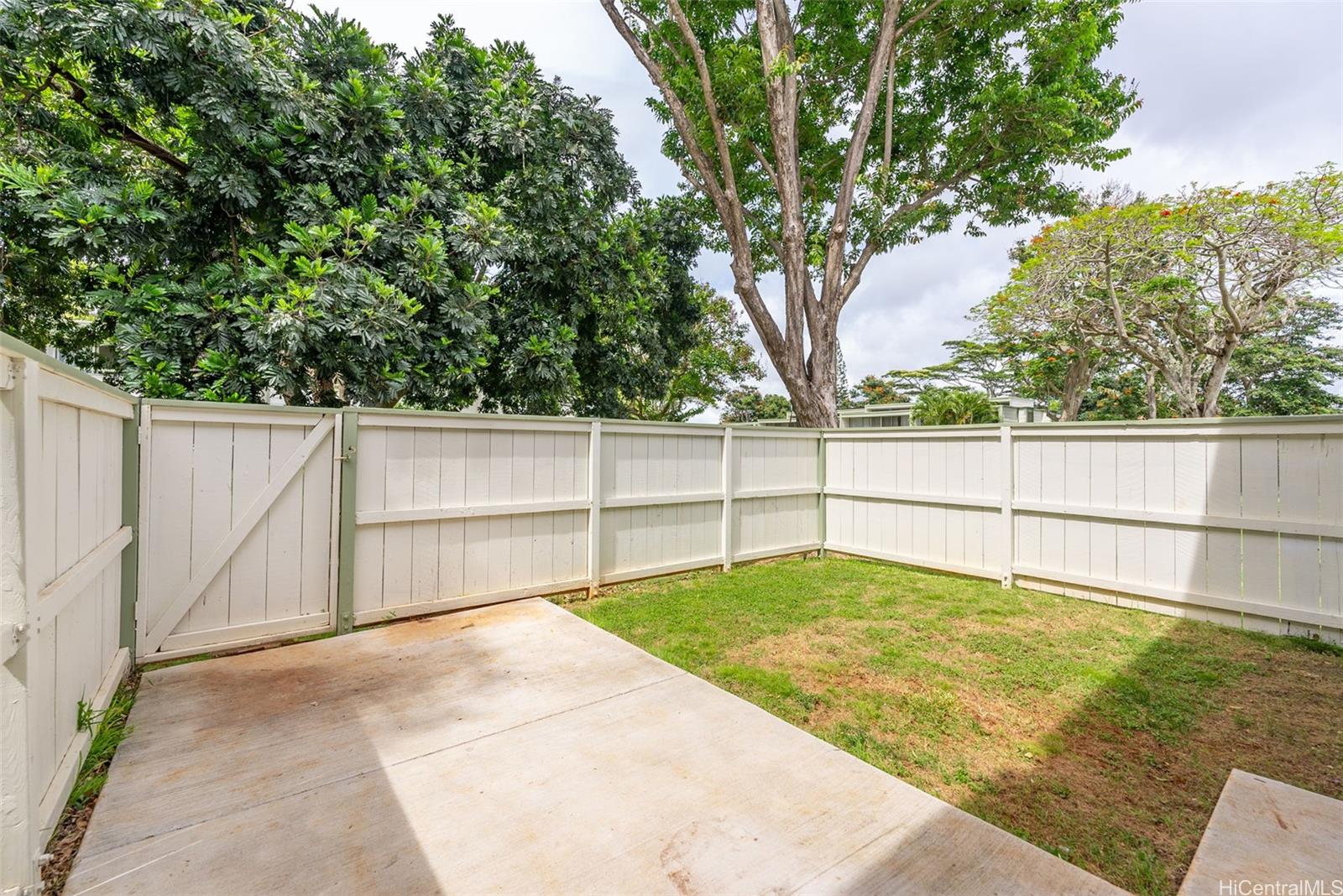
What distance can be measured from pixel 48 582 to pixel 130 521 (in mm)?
1603

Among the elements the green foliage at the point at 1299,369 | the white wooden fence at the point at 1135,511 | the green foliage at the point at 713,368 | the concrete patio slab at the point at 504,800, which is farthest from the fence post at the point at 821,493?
the green foliage at the point at 1299,369

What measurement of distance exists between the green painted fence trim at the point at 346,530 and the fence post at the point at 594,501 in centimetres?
175

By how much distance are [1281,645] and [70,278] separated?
10326 mm

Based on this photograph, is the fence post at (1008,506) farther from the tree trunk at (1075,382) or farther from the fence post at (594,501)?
the tree trunk at (1075,382)

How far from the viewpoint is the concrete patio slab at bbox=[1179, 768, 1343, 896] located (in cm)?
151

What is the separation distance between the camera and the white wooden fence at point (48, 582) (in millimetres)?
1322

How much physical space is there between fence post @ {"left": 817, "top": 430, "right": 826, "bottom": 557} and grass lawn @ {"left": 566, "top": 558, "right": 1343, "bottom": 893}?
5.40 feet

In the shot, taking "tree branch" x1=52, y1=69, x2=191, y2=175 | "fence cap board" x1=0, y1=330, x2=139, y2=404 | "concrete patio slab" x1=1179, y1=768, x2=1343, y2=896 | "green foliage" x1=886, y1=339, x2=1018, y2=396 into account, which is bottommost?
"concrete patio slab" x1=1179, y1=768, x2=1343, y2=896

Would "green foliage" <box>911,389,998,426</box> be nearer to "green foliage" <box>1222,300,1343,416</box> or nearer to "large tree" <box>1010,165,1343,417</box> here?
"large tree" <box>1010,165,1343,417</box>

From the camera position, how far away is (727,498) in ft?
18.3

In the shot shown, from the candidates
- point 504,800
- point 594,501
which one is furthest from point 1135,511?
point 504,800

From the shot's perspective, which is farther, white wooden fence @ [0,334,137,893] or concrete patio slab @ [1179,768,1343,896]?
concrete patio slab @ [1179,768,1343,896]

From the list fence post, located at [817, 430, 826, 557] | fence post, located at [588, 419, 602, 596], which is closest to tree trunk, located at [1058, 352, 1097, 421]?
fence post, located at [817, 430, 826, 557]

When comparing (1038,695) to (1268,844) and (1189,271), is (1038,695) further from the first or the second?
(1189,271)
